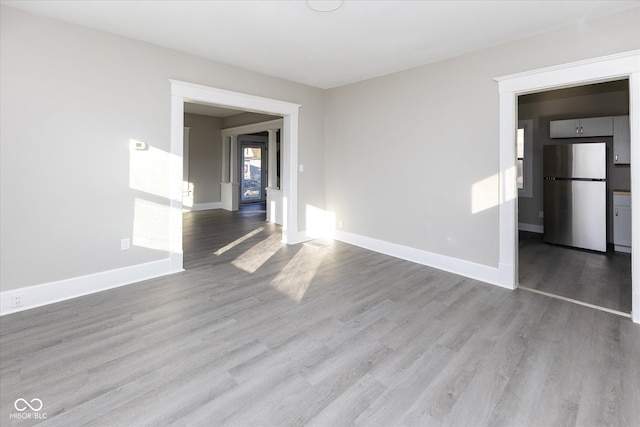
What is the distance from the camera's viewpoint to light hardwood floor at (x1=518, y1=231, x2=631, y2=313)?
3215mm

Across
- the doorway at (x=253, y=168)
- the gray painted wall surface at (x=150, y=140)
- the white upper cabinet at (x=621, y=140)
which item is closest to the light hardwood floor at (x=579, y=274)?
the gray painted wall surface at (x=150, y=140)

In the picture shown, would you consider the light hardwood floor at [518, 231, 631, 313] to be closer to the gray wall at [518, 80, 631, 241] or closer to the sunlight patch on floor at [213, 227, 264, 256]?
the gray wall at [518, 80, 631, 241]

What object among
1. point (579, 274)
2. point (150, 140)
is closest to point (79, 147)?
point (150, 140)

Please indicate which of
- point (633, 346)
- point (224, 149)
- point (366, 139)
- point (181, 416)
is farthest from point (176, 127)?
point (224, 149)

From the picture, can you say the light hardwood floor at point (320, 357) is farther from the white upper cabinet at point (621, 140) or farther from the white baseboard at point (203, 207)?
the white baseboard at point (203, 207)

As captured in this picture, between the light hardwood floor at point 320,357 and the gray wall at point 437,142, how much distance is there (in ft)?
3.12

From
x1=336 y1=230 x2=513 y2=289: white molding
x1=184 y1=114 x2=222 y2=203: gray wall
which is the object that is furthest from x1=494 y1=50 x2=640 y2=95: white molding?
x1=184 y1=114 x2=222 y2=203: gray wall

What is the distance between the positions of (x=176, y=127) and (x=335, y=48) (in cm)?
212

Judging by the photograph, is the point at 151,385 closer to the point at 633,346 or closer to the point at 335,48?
the point at 633,346

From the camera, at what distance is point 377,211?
4977mm

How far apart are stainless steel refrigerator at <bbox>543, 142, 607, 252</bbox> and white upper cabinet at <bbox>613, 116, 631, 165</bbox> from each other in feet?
1.00

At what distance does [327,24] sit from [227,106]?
187 cm

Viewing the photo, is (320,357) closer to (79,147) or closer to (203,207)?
(79,147)

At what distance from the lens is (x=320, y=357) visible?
217 cm
